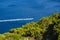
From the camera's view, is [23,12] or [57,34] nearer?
[57,34]

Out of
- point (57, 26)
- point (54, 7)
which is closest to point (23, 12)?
point (54, 7)

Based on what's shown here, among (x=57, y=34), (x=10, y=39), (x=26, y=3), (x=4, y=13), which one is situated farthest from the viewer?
(x=26, y=3)

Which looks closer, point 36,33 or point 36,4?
point 36,33

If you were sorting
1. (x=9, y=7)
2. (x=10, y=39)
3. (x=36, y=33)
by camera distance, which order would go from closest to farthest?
(x=10, y=39) < (x=36, y=33) < (x=9, y=7)

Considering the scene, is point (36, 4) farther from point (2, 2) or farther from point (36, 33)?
point (36, 33)

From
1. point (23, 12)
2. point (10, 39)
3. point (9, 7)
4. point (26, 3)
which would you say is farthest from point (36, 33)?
point (26, 3)

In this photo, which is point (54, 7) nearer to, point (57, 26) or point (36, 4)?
point (36, 4)
